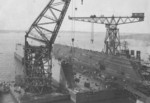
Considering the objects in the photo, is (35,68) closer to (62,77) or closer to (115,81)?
(62,77)

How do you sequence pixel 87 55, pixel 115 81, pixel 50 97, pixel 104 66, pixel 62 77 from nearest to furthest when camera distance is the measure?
pixel 50 97, pixel 62 77, pixel 115 81, pixel 104 66, pixel 87 55

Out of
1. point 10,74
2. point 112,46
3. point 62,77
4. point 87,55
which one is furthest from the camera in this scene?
point 87,55

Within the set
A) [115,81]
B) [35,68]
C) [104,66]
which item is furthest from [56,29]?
[104,66]

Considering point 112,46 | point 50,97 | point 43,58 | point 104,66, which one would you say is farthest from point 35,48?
point 112,46

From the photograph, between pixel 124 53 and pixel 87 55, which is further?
pixel 87 55

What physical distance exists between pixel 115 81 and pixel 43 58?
52.3ft

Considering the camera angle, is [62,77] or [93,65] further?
[93,65]

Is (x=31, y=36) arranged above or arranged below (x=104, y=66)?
above

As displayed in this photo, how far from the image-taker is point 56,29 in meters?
39.5

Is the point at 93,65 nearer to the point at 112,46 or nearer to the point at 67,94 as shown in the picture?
the point at 112,46

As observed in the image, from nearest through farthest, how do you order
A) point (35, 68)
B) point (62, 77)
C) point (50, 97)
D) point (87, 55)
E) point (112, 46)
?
point (50, 97), point (35, 68), point (62, 77), point (112, 46), point (87, 55)

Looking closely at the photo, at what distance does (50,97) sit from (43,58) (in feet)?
25.2

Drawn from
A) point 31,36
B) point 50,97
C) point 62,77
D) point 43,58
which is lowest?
point 50,97

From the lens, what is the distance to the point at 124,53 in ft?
207
